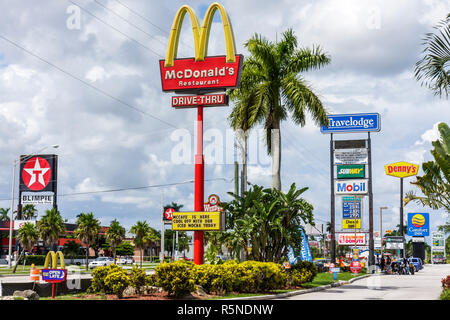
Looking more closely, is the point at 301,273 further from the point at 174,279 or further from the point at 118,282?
the point at 118,282

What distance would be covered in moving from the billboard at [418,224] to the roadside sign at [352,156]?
48063mm

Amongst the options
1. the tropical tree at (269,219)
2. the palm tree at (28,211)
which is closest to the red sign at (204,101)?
the tropical tree at (269,219)

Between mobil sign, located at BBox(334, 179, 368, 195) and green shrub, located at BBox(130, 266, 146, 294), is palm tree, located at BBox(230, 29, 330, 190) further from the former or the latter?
mobil sign, located at BBox(334, 179, 368, 195)

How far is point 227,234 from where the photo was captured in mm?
27078

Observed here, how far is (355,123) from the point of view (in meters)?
56.3

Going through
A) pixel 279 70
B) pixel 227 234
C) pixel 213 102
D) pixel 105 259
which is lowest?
pixel 105 259

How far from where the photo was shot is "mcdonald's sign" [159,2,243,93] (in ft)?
89.5

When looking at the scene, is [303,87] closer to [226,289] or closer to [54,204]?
[226,289]

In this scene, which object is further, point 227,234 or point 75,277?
point 227,234

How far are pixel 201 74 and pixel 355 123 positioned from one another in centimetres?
3162
